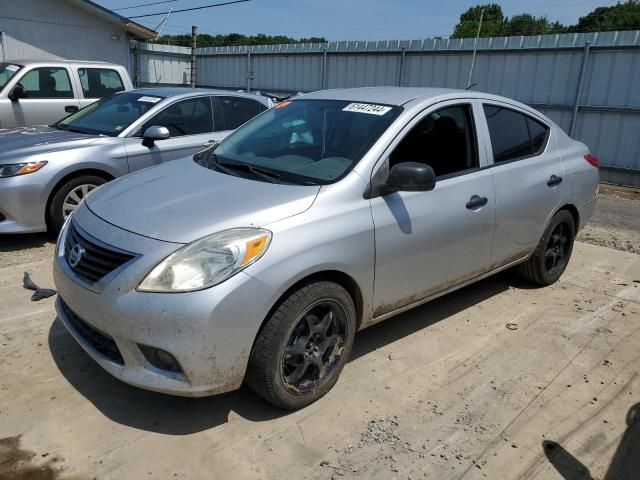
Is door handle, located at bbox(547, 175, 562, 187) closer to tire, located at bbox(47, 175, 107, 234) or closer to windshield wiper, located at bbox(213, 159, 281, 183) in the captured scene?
windshield wiper, located at bbox(213, 159, 281, 183)

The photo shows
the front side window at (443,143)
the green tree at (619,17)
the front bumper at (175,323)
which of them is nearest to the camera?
the front bumper at (175,323)

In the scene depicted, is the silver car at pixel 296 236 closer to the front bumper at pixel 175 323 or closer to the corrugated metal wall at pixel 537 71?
the front bumper at pixel 175 323

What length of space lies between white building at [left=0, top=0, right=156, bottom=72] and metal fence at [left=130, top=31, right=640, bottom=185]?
21.8 feet

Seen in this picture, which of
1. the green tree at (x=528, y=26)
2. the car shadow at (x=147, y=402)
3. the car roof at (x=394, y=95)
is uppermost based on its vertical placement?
the green tree at (x=528, y=26)

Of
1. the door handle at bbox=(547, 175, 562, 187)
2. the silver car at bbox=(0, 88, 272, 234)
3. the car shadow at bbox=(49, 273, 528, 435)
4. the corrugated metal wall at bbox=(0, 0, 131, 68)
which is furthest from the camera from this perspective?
the corrugated metal wall at bbox=(0, 0, 131, 68)

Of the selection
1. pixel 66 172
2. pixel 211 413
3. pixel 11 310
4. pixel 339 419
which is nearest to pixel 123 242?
pixel 211 413

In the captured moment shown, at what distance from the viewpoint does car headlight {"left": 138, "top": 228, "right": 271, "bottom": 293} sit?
2535 millimetres

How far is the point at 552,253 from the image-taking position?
16.1ft

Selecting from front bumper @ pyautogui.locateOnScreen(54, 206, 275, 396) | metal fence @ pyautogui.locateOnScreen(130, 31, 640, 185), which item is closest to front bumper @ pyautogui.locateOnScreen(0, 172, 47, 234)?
front bumper @ pyautogui.locateOnScreen(54, 206, 275, 396)

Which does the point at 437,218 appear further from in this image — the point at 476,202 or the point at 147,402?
the point at 147,402

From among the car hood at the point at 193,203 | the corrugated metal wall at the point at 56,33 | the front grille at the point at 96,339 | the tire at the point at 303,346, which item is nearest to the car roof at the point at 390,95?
the car hood at the point at 193,203

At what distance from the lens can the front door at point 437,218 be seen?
10.7 ft

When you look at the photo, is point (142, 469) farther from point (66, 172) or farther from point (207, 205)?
point (66, 172)

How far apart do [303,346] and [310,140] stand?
142cm
